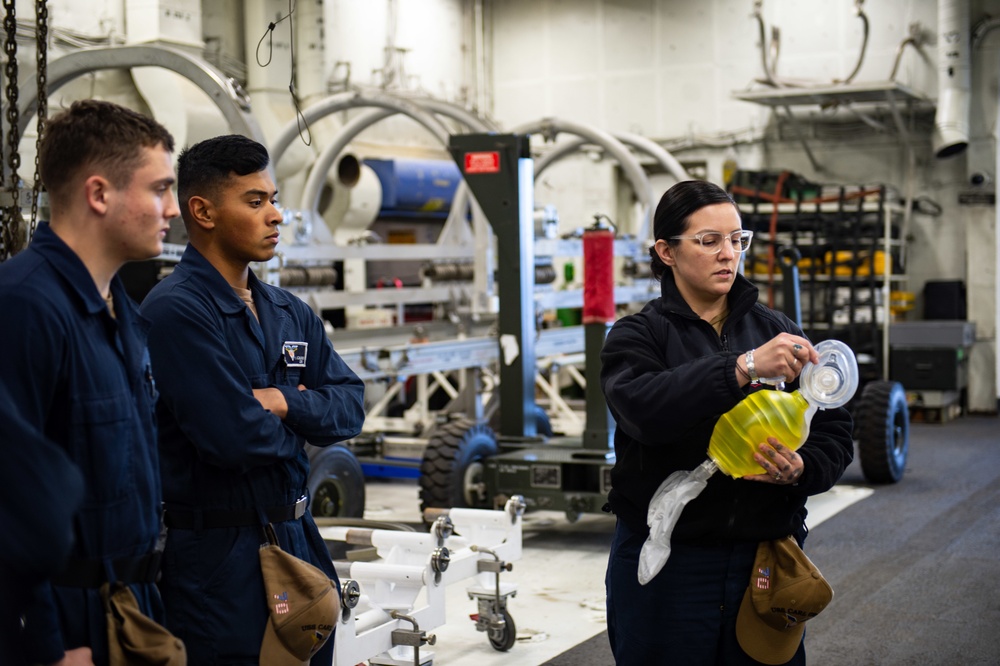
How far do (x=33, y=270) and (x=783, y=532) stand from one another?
5.37 feet

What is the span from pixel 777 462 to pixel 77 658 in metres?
1.39

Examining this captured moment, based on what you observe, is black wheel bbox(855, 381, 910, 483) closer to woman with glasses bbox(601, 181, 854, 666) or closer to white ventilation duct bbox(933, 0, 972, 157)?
white ventilation duct bbox(933, 0, 972, 157)

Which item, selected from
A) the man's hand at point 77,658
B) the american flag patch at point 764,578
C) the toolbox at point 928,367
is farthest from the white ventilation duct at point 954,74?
the man's hand at point 77,658

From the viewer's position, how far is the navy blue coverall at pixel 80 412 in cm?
182

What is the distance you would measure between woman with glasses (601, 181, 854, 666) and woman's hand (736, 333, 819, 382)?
3cm

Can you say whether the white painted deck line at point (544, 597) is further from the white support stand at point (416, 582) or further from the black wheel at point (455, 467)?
the black wheel at point (455, 467)

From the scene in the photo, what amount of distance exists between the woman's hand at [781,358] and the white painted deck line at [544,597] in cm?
228

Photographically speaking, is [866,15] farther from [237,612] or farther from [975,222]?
[237,612]

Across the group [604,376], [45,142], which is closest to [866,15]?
[604,376]

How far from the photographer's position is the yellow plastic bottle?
2457 mm

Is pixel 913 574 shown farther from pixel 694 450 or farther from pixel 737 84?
pixel 737 84

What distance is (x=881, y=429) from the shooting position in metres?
8.11

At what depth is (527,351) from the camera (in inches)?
269

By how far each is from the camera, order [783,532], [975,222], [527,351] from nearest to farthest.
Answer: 1. [783,532]
2. [527,351]
3. [975,222]
